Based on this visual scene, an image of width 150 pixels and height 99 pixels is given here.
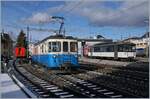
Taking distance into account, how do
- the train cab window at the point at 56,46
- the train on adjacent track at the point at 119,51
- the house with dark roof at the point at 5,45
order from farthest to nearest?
the house with dark roof at the point at 5,45, the train on adjacent track at the point at 119,51, the train cab window at the point at 56,46

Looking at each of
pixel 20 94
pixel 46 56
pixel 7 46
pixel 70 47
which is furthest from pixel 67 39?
pixel 7 46

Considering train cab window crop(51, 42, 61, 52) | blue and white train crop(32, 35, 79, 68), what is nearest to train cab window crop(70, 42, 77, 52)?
blue and white train crop(32, 35, 79, 68)

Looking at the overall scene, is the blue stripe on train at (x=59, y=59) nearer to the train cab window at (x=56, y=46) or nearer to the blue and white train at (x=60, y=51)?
the blue and white train at (x=60, y=51)

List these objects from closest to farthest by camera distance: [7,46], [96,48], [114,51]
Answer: [114,51] < [96,48] < [7,46]

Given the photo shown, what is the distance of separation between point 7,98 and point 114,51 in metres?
36.2

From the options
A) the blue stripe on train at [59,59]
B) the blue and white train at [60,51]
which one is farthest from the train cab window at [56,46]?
the blue stripe on train at [59,59]

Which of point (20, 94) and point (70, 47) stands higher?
point (70, 47)

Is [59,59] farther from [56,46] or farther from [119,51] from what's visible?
[119,51]

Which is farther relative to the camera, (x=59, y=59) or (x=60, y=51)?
(x=60, y=51)

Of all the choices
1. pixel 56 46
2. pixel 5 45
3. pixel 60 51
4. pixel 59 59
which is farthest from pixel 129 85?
pixel 5 45

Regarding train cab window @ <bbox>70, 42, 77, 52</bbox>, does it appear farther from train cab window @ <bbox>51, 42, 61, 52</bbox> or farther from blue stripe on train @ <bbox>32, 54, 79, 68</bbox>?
train cab window @ <bbox>51, 42, 61, 52</bbox>

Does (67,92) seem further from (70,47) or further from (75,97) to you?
(70,47)

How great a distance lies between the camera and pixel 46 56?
23172mm

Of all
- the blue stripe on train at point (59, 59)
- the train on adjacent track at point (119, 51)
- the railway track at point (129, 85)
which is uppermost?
the train on adjacent track at point (119, 51)
